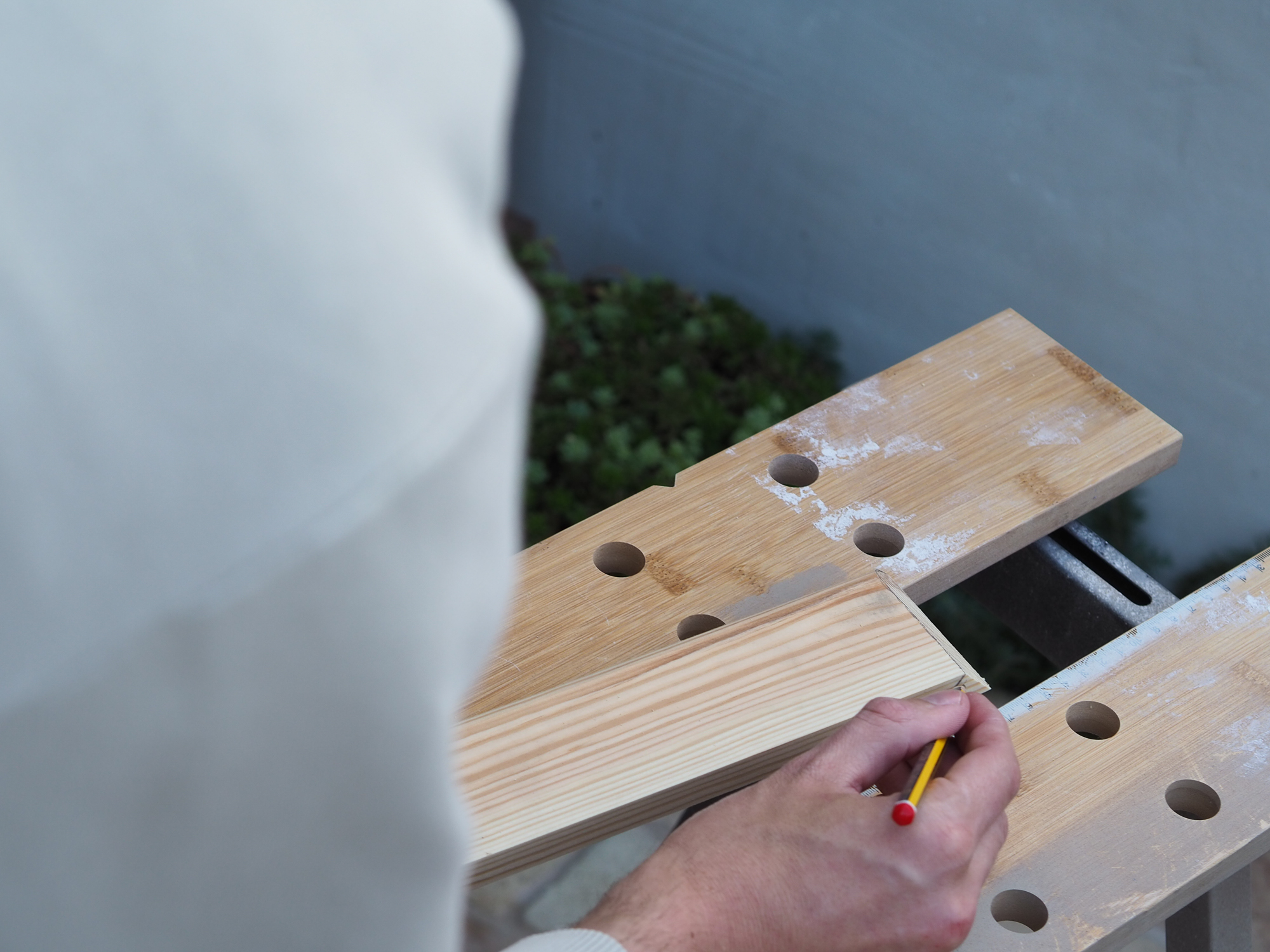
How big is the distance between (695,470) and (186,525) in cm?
110

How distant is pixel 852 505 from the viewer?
4.64ft

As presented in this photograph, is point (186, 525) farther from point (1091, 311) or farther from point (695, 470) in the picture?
point (1091, 311)

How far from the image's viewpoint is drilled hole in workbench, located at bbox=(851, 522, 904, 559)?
1.38 m

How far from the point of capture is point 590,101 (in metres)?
3.76

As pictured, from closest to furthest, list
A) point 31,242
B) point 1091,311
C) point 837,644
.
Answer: point 31,242 < point 837,644 < point 1091,311

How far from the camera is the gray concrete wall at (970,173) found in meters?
2.54

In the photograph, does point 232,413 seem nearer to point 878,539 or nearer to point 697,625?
point 697,625

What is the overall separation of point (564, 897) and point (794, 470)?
1716 mm

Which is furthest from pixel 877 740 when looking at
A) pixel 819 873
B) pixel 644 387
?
pixel 644 387

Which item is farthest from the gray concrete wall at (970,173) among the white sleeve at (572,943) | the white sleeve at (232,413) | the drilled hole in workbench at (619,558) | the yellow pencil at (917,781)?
the white sleeve at (232,413)

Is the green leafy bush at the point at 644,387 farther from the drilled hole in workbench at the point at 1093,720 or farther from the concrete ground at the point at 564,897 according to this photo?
the drilled hole in workbench at the point at 1093,720

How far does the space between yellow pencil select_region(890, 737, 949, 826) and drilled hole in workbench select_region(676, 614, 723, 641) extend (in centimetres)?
31

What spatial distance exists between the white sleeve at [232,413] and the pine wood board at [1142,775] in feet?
2.82

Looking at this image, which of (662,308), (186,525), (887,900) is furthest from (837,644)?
(662,308)
